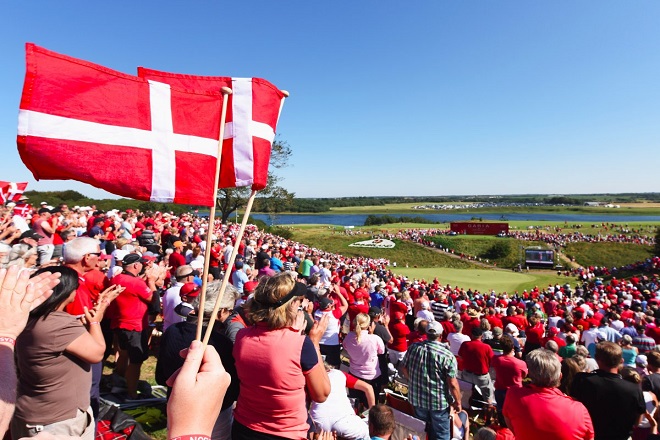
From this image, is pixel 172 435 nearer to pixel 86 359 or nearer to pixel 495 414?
pixel 86 359

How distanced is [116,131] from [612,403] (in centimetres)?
530

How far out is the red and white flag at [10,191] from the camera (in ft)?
36.7

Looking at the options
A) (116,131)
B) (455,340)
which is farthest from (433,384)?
(116,131)

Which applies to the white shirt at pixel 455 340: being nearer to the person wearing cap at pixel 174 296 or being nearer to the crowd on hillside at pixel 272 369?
the crowd on hillside at pixel 272 369

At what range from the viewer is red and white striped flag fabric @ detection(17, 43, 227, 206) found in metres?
2.53

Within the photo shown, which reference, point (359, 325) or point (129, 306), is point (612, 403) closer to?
point (359, 325)

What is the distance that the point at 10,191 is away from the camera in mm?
11422

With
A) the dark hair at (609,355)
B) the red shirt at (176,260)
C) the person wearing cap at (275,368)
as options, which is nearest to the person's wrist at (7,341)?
the person wearing cap at (275,368)

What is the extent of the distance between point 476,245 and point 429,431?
189 ft

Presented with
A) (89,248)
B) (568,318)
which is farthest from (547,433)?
(568,318)

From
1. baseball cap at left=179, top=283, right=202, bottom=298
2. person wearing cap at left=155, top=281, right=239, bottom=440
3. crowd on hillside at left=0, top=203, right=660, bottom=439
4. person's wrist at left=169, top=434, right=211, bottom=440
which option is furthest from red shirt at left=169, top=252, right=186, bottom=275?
person's wrist at left=169, top=434, right=211, bottom=440

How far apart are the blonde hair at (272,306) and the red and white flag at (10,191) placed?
41.6ft

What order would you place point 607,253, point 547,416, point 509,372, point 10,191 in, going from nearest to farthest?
point 547,416, point 509,372, point 10,191, point 607,253

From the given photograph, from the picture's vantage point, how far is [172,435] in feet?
4.53
